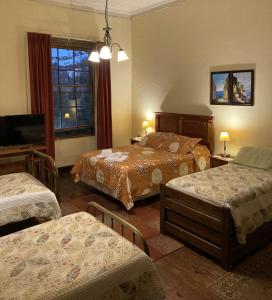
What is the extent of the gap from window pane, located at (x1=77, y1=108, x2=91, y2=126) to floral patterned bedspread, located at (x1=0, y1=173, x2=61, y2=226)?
10.1ft

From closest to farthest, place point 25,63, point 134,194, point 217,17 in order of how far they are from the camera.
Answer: point 134,194 → point 217,17 → point 25,63

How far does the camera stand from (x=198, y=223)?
2896mm

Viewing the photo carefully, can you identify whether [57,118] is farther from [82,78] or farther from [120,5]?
[120,5]

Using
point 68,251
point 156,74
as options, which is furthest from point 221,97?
point 68,251

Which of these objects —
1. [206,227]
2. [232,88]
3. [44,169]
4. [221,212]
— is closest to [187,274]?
[206,227]

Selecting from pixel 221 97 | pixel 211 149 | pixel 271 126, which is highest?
pixel 221 97

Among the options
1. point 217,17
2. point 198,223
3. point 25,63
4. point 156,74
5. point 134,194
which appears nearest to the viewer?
point 198,223

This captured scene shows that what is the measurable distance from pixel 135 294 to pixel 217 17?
13.6 ft

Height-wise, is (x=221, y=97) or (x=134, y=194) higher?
(x=221, y=97)

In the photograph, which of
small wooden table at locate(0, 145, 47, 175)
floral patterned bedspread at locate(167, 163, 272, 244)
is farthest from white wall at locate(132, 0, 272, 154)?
small wooden table at locate(0, 145, 47, 175)

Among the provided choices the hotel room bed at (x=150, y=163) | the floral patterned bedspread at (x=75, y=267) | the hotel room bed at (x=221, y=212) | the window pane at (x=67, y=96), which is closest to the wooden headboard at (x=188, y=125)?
the hotel room bed at (x=150, y=163)

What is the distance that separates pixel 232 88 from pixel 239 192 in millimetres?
2136

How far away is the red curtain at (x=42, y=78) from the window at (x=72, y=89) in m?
0.37

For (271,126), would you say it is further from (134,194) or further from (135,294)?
(135,294)
